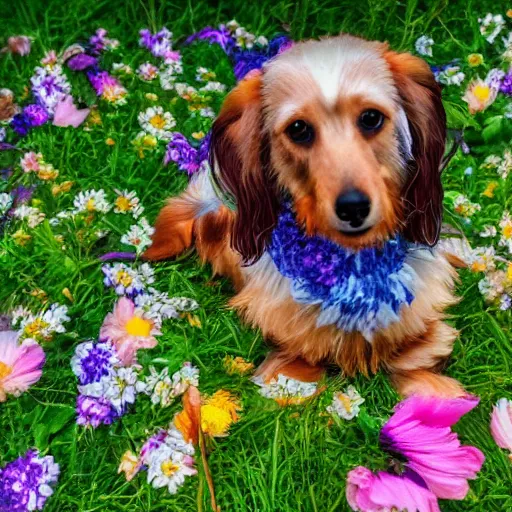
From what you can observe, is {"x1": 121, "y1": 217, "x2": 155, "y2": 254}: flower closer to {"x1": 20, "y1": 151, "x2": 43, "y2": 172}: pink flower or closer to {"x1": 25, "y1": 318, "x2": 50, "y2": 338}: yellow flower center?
{"x1": 25, "y1": 318, "x2": 50, "y2": 338}: yellow flower center

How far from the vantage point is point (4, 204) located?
290 cm

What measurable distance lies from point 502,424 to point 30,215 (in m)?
1.85

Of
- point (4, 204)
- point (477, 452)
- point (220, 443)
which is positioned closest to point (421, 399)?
point (477, 452)

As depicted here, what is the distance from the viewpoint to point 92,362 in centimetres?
225

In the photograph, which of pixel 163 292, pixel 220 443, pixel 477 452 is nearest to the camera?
pixel 477 452

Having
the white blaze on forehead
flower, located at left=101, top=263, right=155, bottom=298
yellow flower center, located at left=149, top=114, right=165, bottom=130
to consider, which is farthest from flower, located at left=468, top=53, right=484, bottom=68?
flower, located at left=101, top=263, right=155, bottom=298

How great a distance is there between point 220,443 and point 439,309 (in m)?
0.80

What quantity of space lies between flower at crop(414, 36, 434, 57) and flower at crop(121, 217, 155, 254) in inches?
62.0

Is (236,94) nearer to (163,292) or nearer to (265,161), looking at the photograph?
(265,161)

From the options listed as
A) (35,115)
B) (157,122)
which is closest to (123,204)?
(157,122)

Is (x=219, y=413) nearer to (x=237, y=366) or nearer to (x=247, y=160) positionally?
(x=237, y=366)

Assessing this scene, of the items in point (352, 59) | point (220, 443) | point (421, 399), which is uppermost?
point (352, 59)

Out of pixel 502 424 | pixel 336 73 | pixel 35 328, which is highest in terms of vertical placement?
pixel 336 73

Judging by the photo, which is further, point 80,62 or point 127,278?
point 80,62
